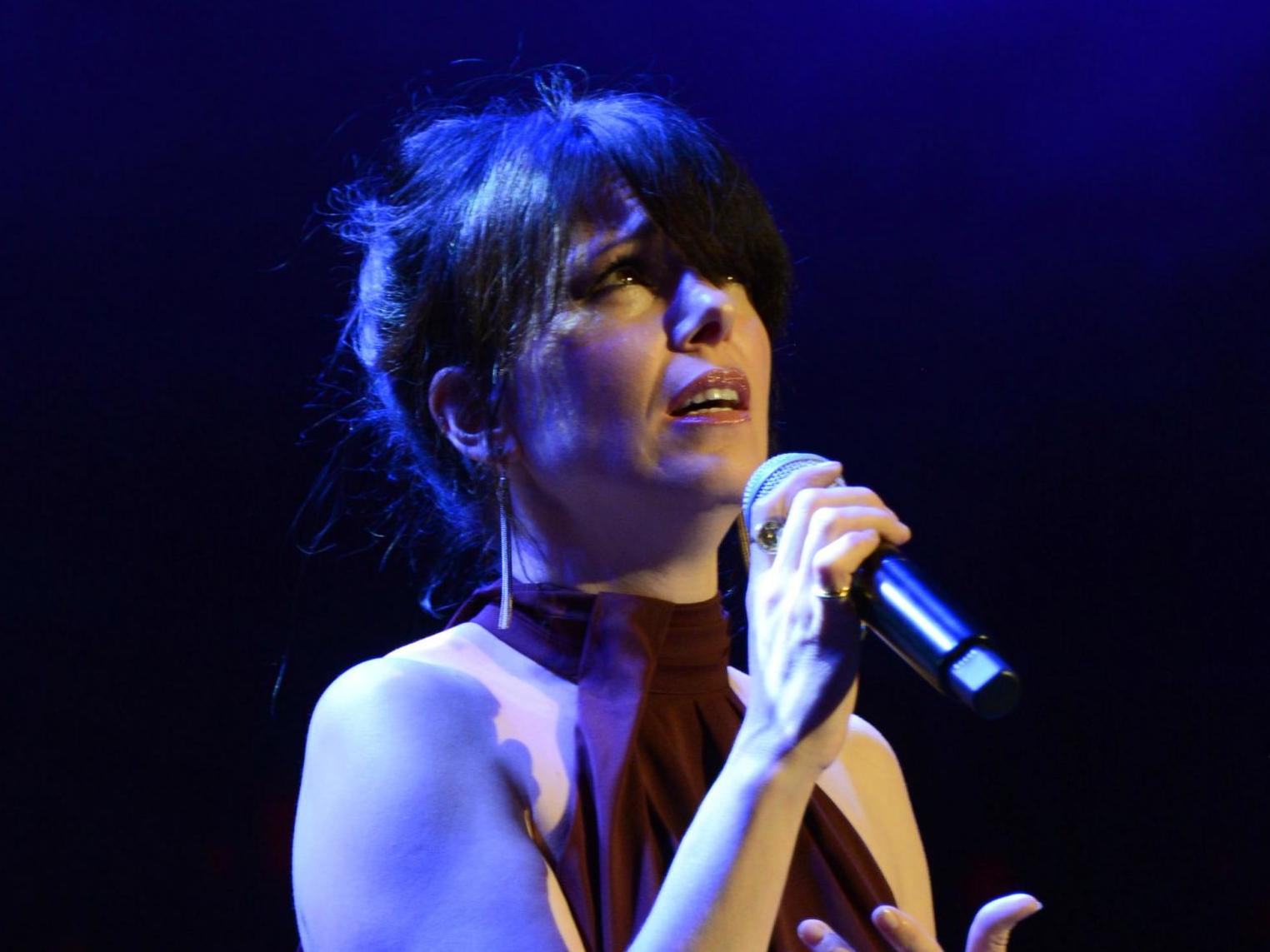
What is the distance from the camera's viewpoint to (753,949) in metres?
0.96

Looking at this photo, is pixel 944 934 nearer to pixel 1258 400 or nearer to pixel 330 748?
pixel 1258 400

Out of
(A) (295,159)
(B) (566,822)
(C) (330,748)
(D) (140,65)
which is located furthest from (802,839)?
(D) (140,65)

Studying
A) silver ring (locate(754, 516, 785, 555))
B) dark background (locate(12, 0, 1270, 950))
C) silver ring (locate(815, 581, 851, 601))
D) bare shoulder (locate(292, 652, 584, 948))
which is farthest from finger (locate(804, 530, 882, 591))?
dark background (locate(12, 0, 1270, 950))

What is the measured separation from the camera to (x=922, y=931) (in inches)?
39.0

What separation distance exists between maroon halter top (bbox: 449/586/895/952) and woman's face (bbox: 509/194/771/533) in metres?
0.11

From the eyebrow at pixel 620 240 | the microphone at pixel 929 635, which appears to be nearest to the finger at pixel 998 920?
the microphone at pixel 929 635

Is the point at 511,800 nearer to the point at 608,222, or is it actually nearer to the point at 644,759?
the point at 644,759

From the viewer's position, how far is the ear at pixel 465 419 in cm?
134

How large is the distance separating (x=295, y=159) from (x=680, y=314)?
108cm

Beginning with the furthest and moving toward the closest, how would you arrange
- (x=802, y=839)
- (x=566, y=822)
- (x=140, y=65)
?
1. (x=140, y=65)
2. (x=802, y=839)
3. (x=566, y=822)

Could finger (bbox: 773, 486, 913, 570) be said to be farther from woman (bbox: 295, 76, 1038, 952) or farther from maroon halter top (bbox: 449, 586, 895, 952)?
maroon halter top (bbox: 449, 586, 895, 952)

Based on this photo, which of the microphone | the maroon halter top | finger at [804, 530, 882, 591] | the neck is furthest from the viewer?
the neck

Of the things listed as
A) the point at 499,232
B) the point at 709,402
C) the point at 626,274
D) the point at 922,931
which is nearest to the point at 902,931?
the point at 922,931

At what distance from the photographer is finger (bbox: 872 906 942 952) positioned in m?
0.98
